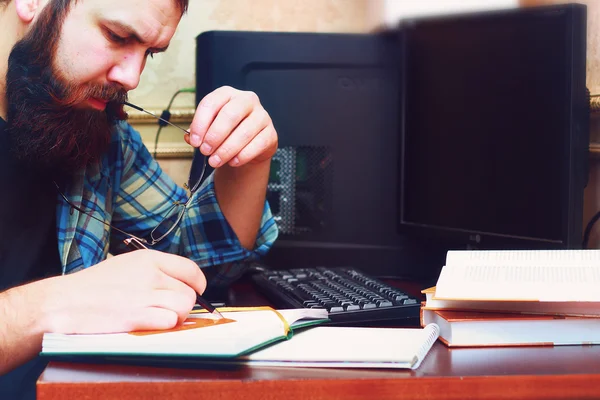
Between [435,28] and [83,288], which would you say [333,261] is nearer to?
[435,28]

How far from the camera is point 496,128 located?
1.04 meters

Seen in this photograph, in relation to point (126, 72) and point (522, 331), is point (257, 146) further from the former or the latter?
point (522, 331)

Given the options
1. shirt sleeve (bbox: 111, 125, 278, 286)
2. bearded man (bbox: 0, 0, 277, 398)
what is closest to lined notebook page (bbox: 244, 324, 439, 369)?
bearded man (bbox: 0, 0, 277, 398)

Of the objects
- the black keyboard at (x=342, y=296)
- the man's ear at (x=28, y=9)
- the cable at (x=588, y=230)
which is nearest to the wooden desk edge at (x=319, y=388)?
the black keyboard at (x=342, y=296)

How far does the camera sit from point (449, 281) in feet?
Result: 2.25

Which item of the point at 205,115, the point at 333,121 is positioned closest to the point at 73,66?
the point at 205,115

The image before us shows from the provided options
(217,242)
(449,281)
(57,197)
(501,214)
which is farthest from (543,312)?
(57,197)

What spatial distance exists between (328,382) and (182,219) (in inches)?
28.0

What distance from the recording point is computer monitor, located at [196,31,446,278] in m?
1.26

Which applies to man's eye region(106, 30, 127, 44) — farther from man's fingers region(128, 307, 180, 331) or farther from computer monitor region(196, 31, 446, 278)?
man's fingers region(128, 307, 180, 331)

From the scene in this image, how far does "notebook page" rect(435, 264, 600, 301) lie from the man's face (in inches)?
22.5

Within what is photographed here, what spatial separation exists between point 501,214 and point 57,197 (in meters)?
0.68

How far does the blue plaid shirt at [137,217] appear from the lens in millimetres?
1120

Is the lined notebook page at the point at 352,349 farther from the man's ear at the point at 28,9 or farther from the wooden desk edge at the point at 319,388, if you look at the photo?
the man's ear at the point at 28,9
